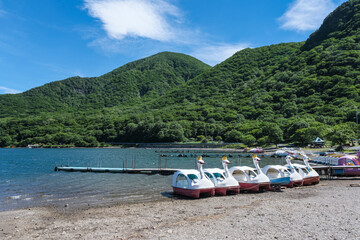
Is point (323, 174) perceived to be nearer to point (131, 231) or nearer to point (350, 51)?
point (131, 231)

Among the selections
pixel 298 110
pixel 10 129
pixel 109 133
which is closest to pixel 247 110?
pixel 298 110

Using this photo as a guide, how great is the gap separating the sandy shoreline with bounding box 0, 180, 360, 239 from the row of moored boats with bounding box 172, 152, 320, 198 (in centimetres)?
114

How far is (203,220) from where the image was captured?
42.3 ft

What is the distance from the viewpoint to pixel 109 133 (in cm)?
16575

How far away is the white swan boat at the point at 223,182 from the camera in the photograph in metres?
20.2

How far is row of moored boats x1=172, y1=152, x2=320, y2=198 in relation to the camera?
19703mm

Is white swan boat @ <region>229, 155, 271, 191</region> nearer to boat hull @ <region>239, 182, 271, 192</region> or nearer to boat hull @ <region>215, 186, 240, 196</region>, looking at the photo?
boat hull @ <region>239, 182, 271, 192</region>

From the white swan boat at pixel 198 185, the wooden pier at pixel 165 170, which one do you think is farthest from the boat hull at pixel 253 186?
the wooden pier at pixel 165 170

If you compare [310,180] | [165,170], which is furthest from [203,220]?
[165,170]

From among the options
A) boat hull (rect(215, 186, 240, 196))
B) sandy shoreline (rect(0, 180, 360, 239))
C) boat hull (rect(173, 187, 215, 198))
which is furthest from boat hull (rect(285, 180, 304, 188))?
boat hull (rect(173, 187, 215, 198))

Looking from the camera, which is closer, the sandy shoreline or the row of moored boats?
the sandy shoreline

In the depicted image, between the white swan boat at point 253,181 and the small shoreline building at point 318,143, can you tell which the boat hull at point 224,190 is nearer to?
the white swan boat at point 253,181

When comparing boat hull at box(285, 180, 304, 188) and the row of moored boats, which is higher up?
the row of moored boats

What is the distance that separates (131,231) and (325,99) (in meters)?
135
